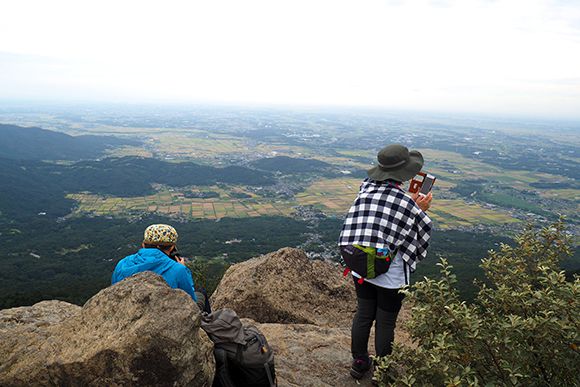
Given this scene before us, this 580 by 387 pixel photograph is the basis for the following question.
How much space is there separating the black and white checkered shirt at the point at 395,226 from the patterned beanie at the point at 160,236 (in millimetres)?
2443

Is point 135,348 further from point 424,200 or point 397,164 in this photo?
point 424,200

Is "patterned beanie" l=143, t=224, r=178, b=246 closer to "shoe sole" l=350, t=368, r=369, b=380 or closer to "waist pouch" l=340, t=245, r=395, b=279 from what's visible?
"waist pouch" l=340, t=245, r=395, b=279

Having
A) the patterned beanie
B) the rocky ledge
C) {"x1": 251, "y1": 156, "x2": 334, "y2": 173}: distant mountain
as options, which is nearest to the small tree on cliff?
the rocky ledge

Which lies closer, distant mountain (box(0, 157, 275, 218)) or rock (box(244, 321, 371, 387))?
rock (box(244, 321, 371, 387))

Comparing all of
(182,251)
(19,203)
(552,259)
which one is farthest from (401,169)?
(19,203)

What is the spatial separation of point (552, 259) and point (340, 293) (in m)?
5.52

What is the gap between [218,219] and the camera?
74250 millimetres

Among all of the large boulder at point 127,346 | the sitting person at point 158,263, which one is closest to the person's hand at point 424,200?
the large boulder at point 127,346

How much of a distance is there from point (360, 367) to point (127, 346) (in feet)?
9.65

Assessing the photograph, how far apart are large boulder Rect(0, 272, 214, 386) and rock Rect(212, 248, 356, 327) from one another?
4.43 metres

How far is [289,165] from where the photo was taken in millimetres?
132750

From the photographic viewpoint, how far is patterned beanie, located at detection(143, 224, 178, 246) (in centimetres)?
501

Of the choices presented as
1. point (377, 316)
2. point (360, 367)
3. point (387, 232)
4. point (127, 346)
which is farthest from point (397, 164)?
point (127, 346)

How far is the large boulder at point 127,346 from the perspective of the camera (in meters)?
3.65
